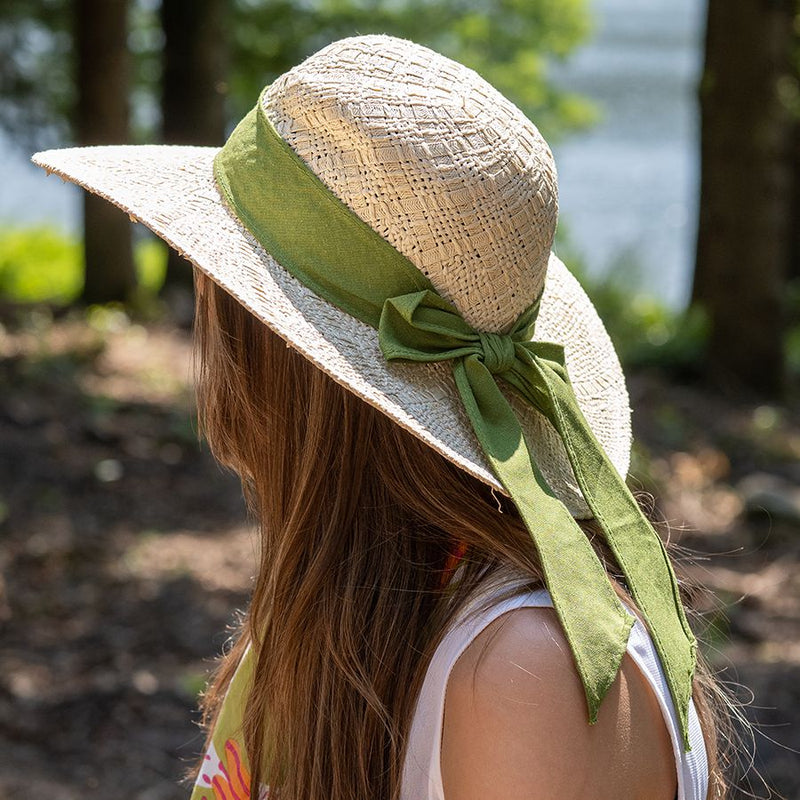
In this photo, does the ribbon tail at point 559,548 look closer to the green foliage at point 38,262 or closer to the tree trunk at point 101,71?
the tree trunk at point 101,71

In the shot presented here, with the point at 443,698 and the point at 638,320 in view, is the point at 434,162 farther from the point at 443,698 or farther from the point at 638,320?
the point at 638,320

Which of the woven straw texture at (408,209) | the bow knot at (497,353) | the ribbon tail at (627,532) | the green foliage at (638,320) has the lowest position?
the green foliage at (638,320)

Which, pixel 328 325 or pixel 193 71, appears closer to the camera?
pixel 328 325

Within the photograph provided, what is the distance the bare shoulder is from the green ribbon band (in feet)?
0.21

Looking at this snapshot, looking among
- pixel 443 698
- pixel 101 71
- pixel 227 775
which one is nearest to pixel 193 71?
pixel 101 71

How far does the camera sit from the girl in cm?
132

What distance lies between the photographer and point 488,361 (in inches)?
57.2

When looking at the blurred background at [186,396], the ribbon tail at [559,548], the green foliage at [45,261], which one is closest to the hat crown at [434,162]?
the ribbon tail at [559,548]

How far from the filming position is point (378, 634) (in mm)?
1419

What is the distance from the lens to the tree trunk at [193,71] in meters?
9.62

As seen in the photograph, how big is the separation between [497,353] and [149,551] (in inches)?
162

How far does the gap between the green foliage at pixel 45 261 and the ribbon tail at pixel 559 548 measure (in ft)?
38.2

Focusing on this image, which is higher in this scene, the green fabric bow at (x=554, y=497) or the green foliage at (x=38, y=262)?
the green fabric bow at (x=554, y=497)

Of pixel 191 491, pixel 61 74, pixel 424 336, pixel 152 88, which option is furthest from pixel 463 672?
pixel 152 88
